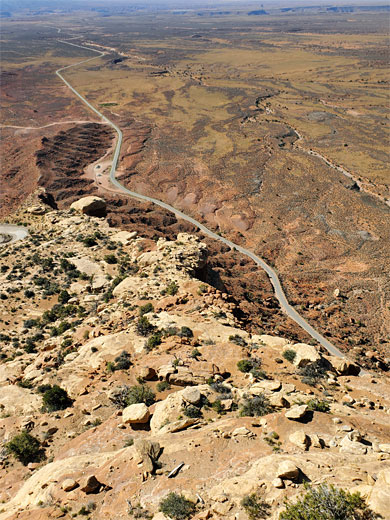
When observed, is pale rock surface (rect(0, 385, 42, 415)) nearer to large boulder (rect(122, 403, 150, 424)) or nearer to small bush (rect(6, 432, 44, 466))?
small bush (rect(6, 432, 44, 466))

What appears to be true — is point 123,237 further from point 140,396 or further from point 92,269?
point 140,396

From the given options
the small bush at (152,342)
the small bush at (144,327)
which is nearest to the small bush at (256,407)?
the small bush at (152,342)

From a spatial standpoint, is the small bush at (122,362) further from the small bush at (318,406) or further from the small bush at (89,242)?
the small bush at (89,242)

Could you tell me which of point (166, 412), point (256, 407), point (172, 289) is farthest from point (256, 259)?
point (166, 412)

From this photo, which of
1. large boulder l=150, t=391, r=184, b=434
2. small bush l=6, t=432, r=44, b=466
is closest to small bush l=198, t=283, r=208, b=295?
large boulder l=150, t=391, r=184, b=434

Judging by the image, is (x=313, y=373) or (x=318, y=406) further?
(x=313, y=373)

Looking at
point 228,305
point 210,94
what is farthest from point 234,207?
point 210,94
